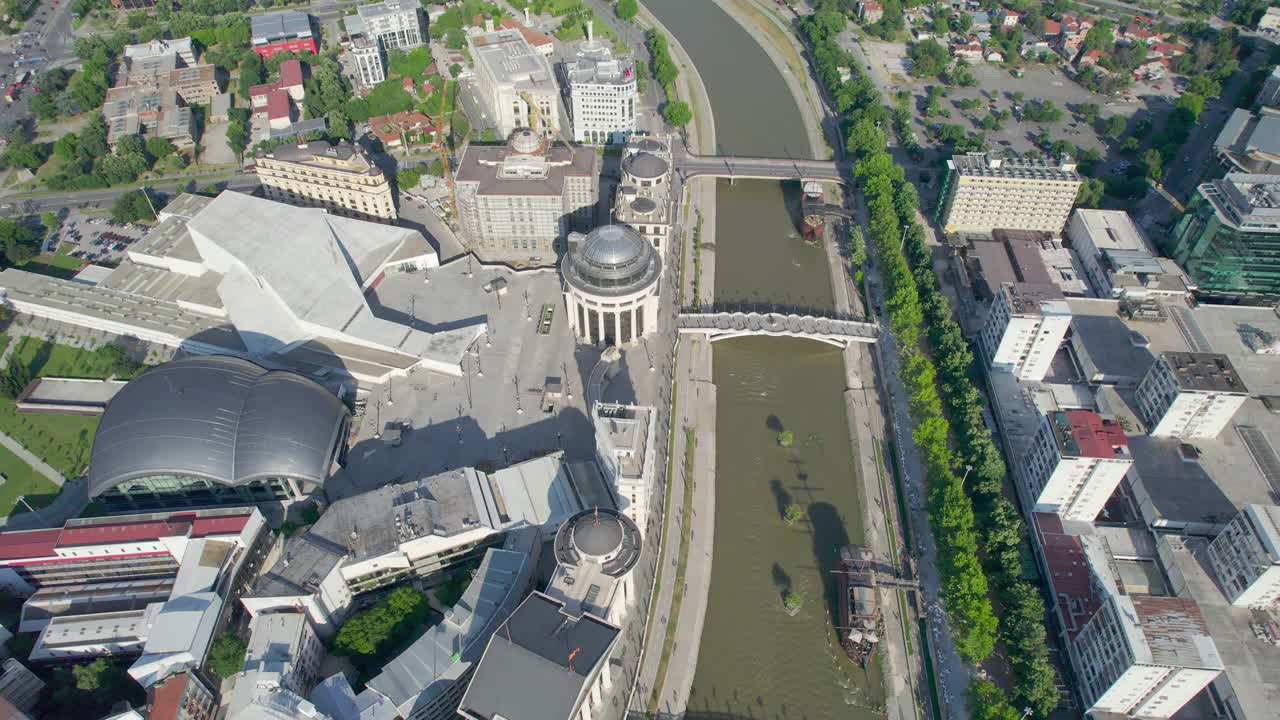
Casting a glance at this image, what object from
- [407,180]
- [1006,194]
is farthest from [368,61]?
[1006,194]

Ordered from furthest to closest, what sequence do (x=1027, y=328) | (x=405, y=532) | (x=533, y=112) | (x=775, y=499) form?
(x=533, y=112), (x=1027, y=328), (x=775, y=499), (x=405, y=532)

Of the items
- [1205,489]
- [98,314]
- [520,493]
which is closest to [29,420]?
[98,314]

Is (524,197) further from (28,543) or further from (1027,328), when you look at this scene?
(28,543)

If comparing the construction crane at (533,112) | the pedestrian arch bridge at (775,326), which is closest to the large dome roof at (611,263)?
the pedestrian arch bridge at (775,326)

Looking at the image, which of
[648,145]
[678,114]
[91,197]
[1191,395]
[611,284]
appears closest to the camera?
[1191,395]

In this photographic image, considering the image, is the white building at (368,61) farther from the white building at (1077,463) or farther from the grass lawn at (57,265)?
the white building at (1077,463)

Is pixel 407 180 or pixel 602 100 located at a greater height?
pixel 602 100

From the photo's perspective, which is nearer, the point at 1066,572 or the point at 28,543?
the point at 28,543
